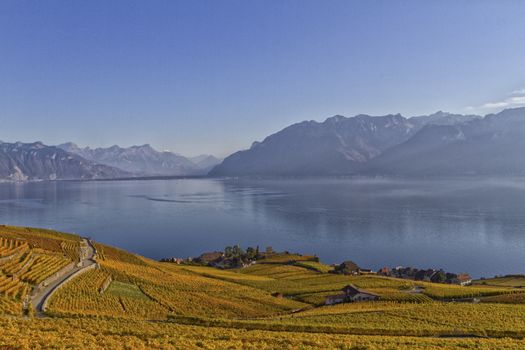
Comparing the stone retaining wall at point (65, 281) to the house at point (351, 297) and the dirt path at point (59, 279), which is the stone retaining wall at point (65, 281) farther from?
the house at point (351, 297)

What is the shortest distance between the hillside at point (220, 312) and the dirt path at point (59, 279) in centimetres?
69

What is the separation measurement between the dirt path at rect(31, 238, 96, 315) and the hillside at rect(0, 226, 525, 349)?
688 mm

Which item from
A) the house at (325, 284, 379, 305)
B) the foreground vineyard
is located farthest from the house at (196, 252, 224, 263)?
the foreground vineyard

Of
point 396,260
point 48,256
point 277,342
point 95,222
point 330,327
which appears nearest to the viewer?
point 277,342

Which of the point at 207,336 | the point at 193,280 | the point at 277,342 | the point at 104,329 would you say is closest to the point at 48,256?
the point at 193,280

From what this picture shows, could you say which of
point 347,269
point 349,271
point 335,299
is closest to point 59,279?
point 335,299

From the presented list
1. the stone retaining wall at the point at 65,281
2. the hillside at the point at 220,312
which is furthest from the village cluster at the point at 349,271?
the stone retaining wall at the point at 65,281

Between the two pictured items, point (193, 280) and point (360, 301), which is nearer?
point (360, 301)

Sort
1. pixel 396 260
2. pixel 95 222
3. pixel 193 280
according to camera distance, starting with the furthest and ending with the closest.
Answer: pixel 95 222, pixel 396 260, pixel 193 280

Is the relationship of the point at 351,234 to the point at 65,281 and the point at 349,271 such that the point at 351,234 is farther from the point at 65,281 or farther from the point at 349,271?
the point at 65,281

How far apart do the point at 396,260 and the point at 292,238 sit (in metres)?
41.0

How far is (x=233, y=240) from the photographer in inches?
5792

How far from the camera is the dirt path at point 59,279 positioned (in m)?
31.1

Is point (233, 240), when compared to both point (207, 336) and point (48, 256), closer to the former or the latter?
point (48, 256)
